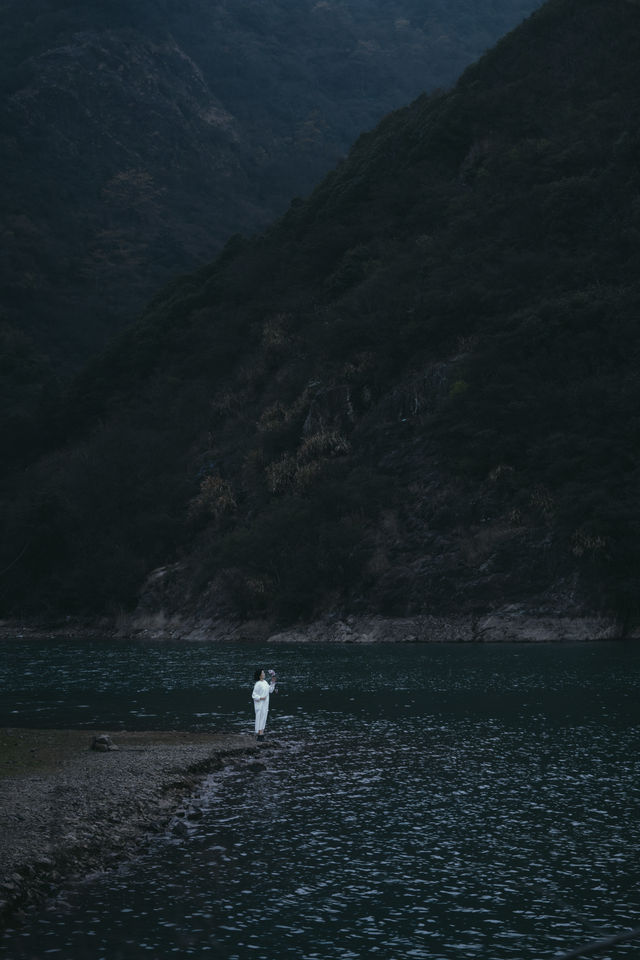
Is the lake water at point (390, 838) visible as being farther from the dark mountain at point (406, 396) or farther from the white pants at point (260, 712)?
the dark mountain at point (406, 396)

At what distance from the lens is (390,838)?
1864 cm

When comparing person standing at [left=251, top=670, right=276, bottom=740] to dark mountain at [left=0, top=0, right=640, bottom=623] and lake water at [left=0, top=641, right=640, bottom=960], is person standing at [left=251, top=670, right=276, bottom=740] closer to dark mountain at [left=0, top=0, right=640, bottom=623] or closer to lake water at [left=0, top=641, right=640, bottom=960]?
lake water at [left=0, top=641, right=640, bottom=960]

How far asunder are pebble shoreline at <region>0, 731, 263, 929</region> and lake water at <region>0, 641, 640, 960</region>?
60 cm

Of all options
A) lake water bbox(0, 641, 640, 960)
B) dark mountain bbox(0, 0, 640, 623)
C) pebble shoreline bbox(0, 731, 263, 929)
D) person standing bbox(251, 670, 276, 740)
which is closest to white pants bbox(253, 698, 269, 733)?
person standing bbox(251, 670, 276, 740)

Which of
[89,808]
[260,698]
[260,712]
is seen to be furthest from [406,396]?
[89,808]

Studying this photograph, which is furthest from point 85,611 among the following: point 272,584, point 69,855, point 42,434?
point 69,855

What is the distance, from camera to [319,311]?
110938 millimetres

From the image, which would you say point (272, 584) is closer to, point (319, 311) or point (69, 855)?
point (319, 311)

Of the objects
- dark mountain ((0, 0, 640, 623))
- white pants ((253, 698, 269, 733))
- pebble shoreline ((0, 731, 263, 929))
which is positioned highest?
dark mountain ((0, 0, 640, 623))

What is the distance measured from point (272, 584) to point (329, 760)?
53982 mm

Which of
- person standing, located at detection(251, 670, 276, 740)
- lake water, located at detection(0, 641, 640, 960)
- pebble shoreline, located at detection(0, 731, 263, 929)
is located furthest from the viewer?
person standing, located at detection(251, 670, 276, 740)

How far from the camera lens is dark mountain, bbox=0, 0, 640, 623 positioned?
2953 inches

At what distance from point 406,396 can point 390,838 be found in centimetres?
7258

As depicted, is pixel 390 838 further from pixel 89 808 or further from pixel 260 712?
pixel 260 712
